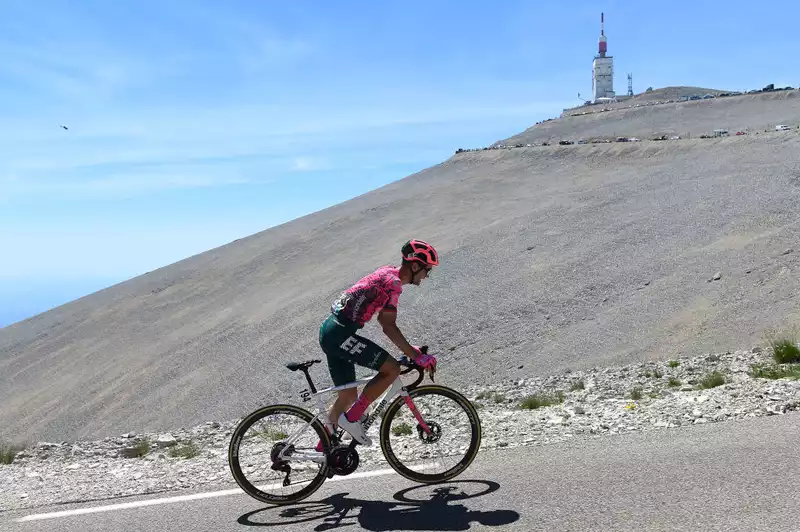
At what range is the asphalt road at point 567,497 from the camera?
4.18 metres

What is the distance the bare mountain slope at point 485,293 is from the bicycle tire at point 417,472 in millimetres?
11292

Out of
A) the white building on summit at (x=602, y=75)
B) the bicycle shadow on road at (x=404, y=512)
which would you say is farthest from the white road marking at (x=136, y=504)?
the white building on summit at (x=602, y=75)

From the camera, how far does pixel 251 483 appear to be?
17.2ft

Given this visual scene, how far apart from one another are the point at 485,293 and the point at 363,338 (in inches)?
711

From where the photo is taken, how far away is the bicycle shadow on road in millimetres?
4441

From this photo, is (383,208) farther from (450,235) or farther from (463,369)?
(463,369)

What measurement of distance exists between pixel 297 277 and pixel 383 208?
11.5 m

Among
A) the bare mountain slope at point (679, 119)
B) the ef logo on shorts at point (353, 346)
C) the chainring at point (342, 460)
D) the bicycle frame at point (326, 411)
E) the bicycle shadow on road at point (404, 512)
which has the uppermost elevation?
the bare mountain slope at point (679, 119)

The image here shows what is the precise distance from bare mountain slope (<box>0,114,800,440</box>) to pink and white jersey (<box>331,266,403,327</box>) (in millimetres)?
11947

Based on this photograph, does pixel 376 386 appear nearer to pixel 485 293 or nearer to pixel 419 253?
pixel 419 253

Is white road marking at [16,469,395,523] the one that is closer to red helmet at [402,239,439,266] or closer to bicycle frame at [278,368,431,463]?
bicycle frame at [278,368,431,463]

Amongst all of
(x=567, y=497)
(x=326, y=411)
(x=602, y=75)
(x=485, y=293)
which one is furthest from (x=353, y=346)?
(x=602, y=75)

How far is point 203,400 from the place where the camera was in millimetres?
20781

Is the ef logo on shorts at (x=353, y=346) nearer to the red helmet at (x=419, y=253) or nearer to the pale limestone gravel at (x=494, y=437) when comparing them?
the red helmet at (x=419, y=253)
